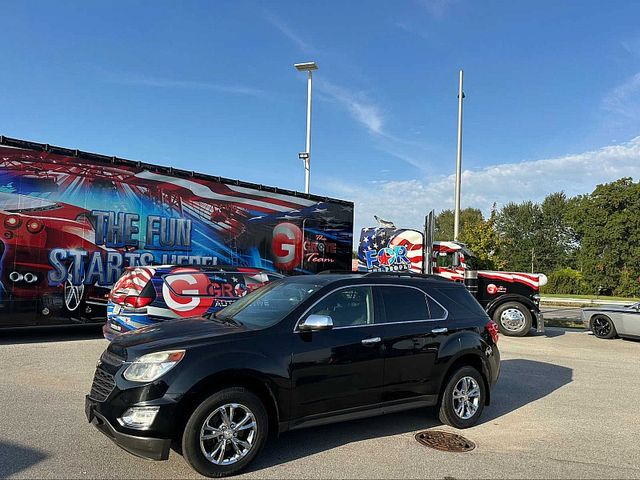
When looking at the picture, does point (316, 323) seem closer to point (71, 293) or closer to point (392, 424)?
point (392, 424)

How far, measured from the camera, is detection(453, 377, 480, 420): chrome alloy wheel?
570cm

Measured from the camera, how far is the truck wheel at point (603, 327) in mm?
13578

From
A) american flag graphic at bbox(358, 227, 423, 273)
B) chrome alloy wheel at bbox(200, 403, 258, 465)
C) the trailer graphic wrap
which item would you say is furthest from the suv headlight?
american flag graphic at bbox(358, 227, 423, 273)

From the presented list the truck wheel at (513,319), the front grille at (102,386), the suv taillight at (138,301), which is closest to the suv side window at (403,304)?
the front grille at (102,386)

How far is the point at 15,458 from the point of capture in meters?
4.38

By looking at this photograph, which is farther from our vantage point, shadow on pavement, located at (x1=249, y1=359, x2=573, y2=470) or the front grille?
shadow on pavement, located at (x1=249, y1=359, x2=573, y2=470)

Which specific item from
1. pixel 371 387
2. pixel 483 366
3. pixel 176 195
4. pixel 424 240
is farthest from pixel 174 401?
pixel 424 240

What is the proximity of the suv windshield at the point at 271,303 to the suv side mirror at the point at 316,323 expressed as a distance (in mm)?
247

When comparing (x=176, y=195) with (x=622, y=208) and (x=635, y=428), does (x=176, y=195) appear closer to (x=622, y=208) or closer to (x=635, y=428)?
(x=635, y=428)

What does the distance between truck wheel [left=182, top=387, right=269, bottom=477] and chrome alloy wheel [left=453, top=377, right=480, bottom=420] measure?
2363 millimetres

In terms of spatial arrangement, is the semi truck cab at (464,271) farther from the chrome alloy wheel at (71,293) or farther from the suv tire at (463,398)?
the chrome alloy wheel at (71,293)

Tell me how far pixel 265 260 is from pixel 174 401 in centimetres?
927

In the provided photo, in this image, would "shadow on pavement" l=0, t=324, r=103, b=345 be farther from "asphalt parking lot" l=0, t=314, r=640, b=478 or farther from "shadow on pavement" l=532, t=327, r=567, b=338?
"shadow on pavement" l=532, t=327, r=567, b=338

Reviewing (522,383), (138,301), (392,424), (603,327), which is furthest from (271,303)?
(603,327)
